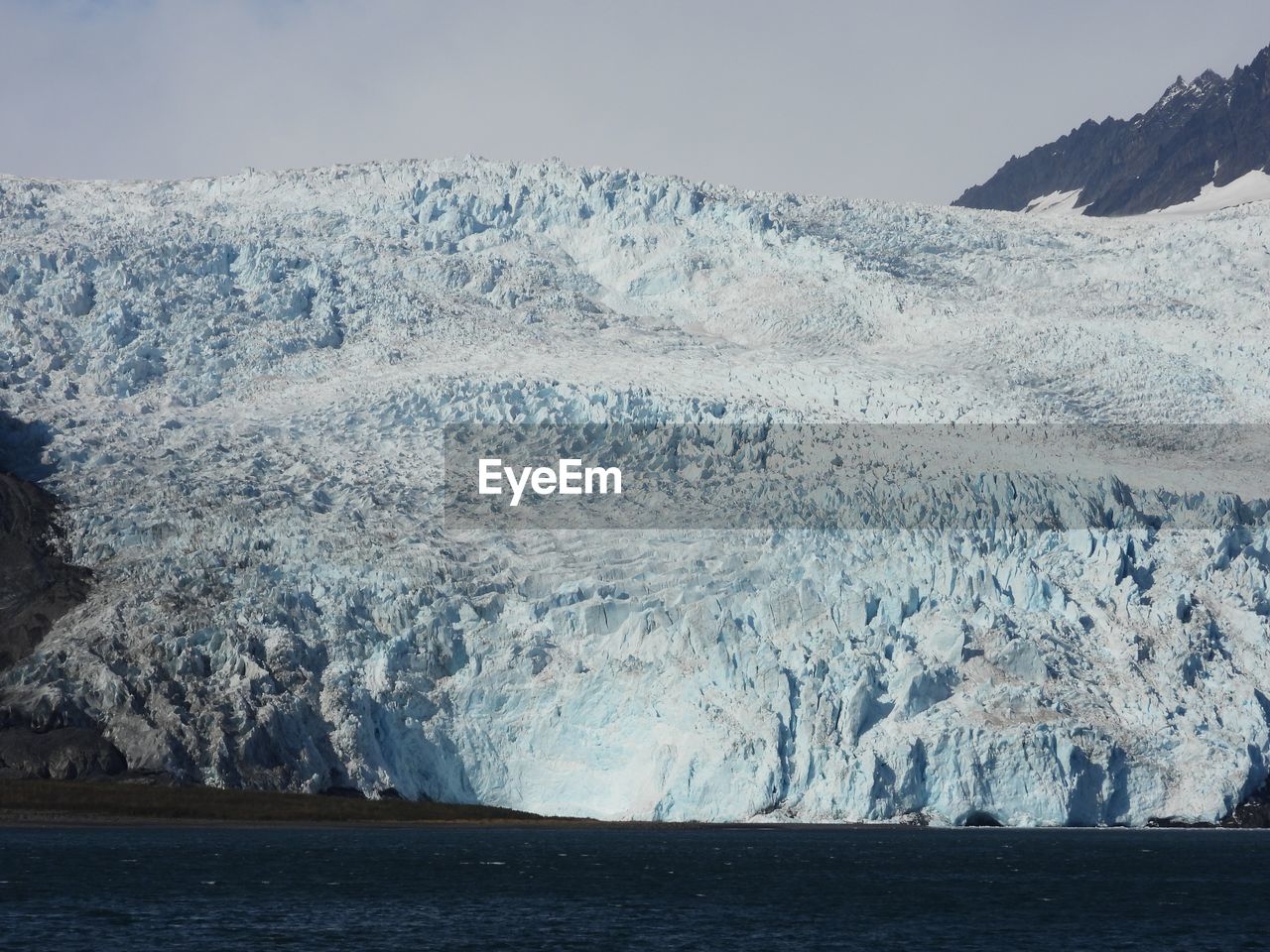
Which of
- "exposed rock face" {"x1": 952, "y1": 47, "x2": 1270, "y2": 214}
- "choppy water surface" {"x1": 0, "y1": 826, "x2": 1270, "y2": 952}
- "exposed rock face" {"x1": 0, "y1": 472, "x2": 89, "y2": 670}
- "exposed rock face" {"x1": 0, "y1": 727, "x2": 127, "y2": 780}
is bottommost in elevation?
"choppy water surface" {"x1": 0, "y1": 826, "x2": 1270, "y2": 952}

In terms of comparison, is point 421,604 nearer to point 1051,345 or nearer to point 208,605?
point 208,605

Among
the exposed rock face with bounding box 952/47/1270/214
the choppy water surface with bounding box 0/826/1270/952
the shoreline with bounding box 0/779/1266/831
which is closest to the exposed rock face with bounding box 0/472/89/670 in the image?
the shoreline with bounding box 0/779/1266/831

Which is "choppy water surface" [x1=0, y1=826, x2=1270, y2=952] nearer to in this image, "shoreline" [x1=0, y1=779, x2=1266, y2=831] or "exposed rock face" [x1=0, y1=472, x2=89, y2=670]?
"shoreline" [x1=0, y1=779, x2=1266, y2=831]

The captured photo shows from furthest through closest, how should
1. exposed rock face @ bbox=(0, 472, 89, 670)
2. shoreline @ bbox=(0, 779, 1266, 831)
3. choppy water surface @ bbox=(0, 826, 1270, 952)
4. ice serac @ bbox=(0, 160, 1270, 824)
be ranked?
exposed rock face @ bbox=(0, 472, 89, 670) < ice serac @ bbox=(0, 160, 1270, 824) < shoreline @ bbox=(0, 779, 1266, 831) < choppy water surface @ bbox=(0, 826, 1270, 952)

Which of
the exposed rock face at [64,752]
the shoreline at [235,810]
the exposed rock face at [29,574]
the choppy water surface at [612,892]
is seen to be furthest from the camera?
the exposed rock face at [29,574]

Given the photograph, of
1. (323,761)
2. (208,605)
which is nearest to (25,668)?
(208,605)

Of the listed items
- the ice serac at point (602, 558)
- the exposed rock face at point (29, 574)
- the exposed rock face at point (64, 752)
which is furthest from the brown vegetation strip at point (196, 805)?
the exposed rock face at point (29, 574)

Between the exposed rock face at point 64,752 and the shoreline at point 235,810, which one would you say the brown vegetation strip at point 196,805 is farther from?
the exposed rock face at point 64,752

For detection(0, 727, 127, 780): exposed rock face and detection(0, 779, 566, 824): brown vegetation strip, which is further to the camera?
detection(0, 779, 566, 824): brown vegetation strip
